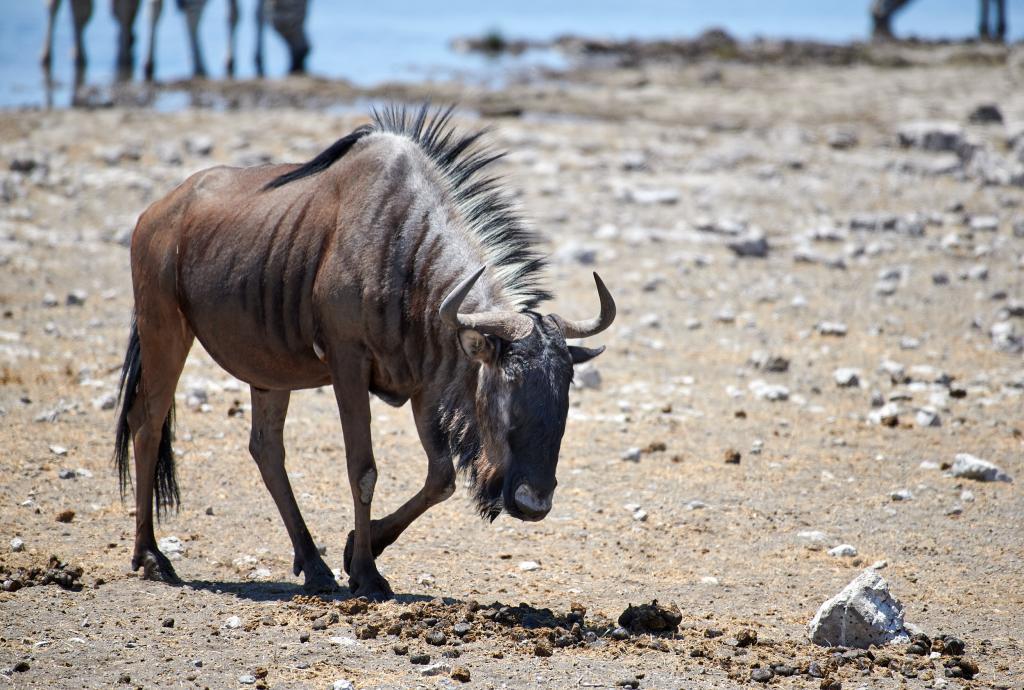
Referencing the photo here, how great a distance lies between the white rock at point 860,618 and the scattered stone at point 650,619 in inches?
23.3

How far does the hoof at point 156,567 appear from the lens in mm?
5758

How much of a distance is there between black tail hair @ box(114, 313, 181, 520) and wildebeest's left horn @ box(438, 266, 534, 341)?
2017 mm

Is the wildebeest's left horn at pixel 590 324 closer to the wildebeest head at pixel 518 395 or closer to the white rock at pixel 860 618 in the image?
the wildebeest head at pixel 518 395

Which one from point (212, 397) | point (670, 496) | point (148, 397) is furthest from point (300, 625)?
point (212, 397)

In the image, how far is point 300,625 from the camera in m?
5.13

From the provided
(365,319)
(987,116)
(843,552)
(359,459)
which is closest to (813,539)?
(843,552)

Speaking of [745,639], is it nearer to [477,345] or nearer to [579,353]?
[579,353]

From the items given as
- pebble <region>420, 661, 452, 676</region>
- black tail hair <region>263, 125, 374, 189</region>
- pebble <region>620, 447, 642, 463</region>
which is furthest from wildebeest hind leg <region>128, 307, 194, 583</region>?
pebble <region>620, 447, 642, 463</region>

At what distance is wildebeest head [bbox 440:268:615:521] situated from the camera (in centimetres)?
488

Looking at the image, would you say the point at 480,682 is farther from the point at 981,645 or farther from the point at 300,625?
the point at 981,645

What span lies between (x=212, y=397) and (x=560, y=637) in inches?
167

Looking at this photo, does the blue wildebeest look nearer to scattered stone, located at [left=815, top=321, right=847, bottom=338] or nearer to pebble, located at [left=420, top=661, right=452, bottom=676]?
pebble, located at [left=420, top=661, right=452, bottom=676]

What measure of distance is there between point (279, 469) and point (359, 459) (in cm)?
73

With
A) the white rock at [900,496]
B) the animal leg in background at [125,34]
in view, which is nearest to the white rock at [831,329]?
the white rock at [900,496]
